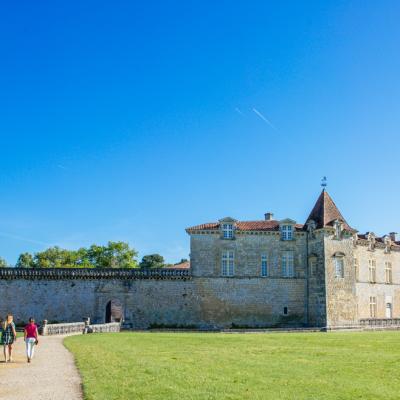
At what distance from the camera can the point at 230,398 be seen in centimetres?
1048

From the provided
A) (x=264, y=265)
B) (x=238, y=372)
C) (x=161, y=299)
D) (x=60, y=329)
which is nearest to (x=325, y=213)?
(x=264, y=265)

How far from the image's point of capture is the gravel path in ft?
36.5

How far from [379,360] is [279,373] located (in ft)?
15.9

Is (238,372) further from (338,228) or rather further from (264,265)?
(338,228)

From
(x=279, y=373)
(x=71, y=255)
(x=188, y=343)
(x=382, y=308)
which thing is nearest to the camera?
(x=279, y=373)

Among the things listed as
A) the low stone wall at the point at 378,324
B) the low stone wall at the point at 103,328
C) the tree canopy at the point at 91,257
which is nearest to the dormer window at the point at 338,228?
the low stone wall at the point at 378,324

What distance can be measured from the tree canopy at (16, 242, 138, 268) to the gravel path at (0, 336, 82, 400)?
54704 millimetres

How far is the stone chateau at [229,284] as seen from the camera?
132 feet

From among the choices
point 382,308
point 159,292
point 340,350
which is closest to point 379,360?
point 340,350

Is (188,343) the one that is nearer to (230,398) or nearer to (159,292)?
(230,398)

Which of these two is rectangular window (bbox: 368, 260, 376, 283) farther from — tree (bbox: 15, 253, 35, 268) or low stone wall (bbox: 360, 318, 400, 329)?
tree (bbox: 15, 253, 35, 268)

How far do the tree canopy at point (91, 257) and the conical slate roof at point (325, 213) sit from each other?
36272 mm

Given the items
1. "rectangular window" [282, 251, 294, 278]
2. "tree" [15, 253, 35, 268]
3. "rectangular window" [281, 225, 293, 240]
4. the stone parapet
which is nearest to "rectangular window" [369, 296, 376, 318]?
"rectangular window" [282, 251, 294, 278]

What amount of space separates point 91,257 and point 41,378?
64.1 meters
